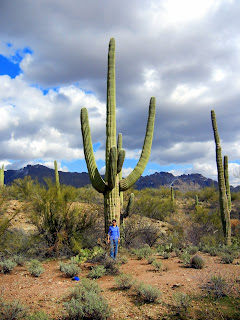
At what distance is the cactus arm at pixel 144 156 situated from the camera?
11211 millimetres

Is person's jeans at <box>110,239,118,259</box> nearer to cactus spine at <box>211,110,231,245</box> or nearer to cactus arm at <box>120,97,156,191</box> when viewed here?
cactus arm at <box>120,97,156,191</box>

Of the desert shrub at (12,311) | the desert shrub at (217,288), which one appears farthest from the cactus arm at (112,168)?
the desert shrub at (12,311)

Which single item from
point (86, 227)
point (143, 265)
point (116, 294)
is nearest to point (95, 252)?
point (143, 265)

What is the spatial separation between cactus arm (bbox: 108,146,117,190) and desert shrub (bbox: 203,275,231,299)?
4.97 m

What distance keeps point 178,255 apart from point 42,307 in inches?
282

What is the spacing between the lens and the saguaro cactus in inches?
411

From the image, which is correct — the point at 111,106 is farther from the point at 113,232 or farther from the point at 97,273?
the point at 97,273

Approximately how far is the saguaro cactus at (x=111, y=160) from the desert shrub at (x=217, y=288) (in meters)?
4.74

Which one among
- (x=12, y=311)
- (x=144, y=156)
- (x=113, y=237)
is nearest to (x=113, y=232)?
(x=113, y=237)

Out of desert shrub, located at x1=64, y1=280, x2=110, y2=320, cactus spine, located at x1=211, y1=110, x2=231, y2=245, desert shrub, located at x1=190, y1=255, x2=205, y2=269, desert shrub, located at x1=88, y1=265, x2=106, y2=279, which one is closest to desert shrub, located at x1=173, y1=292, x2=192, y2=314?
desert shrub, located at x1=64, y1=280, x2=110, y2=320

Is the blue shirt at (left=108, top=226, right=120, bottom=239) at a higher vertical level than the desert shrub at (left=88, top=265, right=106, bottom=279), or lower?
higher

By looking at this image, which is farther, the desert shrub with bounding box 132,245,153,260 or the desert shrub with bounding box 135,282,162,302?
the desert shrub with bounding box 132,245,153,260

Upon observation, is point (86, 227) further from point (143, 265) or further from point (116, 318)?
point (116, 318)

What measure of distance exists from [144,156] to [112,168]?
2.37m
